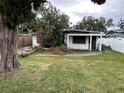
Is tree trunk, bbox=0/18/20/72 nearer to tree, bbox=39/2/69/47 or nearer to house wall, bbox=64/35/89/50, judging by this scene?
tree, bbox=39/2/69/47

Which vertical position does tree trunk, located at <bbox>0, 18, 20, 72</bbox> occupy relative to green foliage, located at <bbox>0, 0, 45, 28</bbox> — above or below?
below

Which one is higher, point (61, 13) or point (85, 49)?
point (61, 13)

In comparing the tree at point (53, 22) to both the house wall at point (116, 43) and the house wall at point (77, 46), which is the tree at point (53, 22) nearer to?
the house wall at point (77, 46)

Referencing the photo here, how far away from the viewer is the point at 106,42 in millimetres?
31281

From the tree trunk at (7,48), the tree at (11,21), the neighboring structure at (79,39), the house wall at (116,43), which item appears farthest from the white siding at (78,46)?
the tree trunk at (7,48)

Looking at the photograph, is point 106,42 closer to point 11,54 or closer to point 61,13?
point 61,13

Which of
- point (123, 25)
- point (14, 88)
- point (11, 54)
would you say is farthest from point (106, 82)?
point (123, 25)

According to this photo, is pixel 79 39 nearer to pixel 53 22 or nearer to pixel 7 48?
pixel 53 22

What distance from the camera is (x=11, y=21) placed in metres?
7.96

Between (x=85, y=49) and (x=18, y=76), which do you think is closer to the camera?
(x=18, y=76)

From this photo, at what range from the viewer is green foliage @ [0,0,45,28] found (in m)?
7.25

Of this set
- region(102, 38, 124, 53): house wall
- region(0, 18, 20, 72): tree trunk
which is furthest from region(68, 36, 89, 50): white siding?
region(0, 18, 20, 72): tree trunk

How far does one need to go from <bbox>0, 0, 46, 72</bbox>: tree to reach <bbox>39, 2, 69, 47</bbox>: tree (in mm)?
16206

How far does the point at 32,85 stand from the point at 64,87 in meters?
1.13
